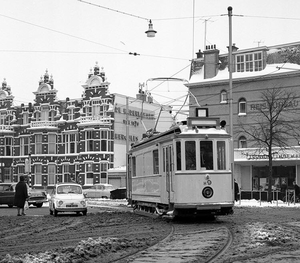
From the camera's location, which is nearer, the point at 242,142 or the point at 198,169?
the point at 198,169

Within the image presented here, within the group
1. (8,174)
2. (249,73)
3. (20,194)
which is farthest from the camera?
(8,174)

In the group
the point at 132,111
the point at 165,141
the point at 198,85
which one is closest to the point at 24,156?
the point at 132,111

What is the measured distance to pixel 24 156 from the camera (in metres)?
74.9

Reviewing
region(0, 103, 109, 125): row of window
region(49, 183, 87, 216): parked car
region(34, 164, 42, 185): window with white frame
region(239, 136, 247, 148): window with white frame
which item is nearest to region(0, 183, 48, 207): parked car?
region(49, 183, 87, 216): parked car

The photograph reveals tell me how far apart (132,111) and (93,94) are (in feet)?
17.9

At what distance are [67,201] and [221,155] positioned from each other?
942 centimetres

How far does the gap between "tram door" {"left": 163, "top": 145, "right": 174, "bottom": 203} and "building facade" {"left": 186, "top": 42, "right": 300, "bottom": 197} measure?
1063 inches

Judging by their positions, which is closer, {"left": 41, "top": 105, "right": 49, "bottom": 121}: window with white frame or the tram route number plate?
the tram route number plate

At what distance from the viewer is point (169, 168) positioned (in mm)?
19656

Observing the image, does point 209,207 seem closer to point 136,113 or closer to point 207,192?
point 207,192

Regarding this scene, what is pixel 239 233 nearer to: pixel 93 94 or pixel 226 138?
→ pixel 226 138

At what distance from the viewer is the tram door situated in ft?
63.6

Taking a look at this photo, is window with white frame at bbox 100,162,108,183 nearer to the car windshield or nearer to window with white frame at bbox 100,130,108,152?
window with white frame at bbox 100,130,108,152

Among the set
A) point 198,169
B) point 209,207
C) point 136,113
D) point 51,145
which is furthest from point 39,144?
point 209,207
